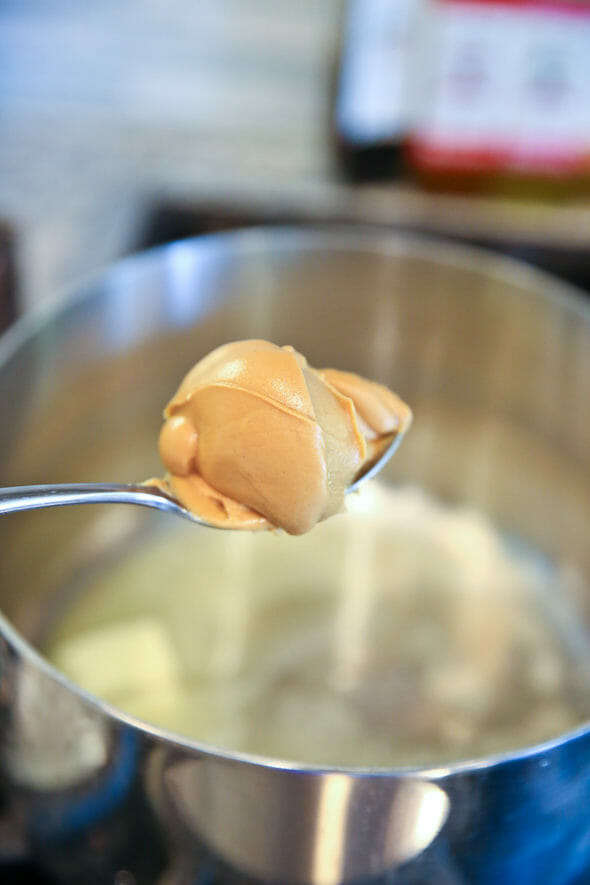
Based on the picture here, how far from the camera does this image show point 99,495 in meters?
0.44

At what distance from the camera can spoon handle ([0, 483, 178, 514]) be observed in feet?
1.32

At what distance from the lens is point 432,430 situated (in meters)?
0.84

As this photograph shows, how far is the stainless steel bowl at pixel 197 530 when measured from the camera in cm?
43

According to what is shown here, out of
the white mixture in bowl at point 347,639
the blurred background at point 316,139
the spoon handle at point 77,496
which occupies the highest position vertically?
the blurred background at point 316,139

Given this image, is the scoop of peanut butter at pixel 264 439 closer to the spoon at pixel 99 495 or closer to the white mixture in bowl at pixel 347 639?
the spoon at pixel 99 495

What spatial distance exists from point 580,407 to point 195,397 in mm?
Answer: 400

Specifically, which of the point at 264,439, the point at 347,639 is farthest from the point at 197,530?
the point at 264,439

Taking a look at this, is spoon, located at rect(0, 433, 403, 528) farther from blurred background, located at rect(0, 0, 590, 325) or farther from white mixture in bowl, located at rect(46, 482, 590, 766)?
blurred background, located at rect(0, 0, 590, 325)

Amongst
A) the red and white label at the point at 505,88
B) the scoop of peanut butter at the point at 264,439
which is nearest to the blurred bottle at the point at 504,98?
the red and white label at the point at 505,88

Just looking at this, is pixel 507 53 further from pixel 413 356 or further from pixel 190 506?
pixel 190 506

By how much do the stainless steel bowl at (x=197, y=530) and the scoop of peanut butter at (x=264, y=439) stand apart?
12cm

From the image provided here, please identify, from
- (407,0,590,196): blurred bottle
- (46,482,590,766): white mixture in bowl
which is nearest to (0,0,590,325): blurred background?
(407,0,590,196): blurred bottle

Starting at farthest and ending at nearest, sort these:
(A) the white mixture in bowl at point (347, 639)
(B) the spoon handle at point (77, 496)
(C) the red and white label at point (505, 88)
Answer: (C) the red and white label at point (505, 88)
(A) the white mixture in bowl at point (347, 639)
(B) the spoon handle at point (77, 496)

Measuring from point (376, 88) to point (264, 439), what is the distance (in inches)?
22.2
